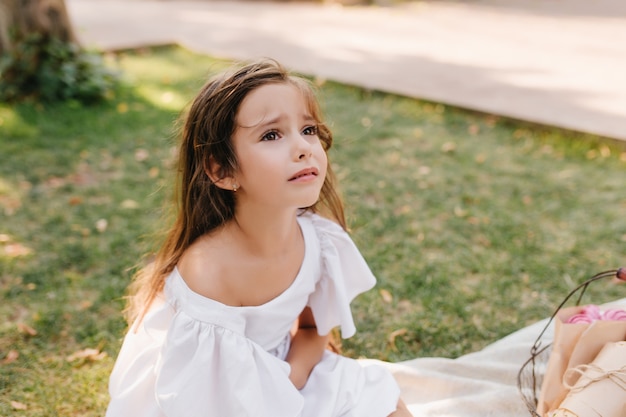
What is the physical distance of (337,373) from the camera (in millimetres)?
1997

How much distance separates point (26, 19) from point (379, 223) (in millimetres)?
3881

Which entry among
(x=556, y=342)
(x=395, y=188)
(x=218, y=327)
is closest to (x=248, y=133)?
(x=218, y=327)

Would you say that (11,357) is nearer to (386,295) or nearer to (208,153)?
(208,153)

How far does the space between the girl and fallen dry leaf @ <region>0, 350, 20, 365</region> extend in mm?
769

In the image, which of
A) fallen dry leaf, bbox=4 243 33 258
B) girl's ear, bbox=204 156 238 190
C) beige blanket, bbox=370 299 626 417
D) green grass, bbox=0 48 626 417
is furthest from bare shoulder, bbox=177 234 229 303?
fallen dry leaf, bbox=4 243 33 258

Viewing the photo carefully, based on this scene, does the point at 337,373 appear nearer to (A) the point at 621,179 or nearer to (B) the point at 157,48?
(A) the point at 621,179

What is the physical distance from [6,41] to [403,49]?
13.9ft

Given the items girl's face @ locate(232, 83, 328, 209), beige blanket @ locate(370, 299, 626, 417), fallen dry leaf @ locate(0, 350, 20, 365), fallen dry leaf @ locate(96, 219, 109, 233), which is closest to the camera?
girl's face @ locate(232, 83, 328, 209)

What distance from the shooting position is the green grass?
262 cm

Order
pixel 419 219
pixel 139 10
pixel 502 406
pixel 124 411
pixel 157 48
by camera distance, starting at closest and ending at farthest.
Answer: pixel 124 411, pixel 502 406, pixel 419 219, pixel 157 48, pixel 139 10

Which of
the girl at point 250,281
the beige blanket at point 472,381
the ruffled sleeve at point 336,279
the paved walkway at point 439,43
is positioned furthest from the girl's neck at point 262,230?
the paved walkway at point 439,43

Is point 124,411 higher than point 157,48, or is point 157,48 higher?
point 124,411

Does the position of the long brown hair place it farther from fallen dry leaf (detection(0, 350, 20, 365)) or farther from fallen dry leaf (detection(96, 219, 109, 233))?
fallen dry leaf (detection(96, 219, 109, 233))

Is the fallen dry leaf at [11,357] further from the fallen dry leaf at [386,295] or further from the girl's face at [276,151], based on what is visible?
the fallen dry leaf at [386,295]
